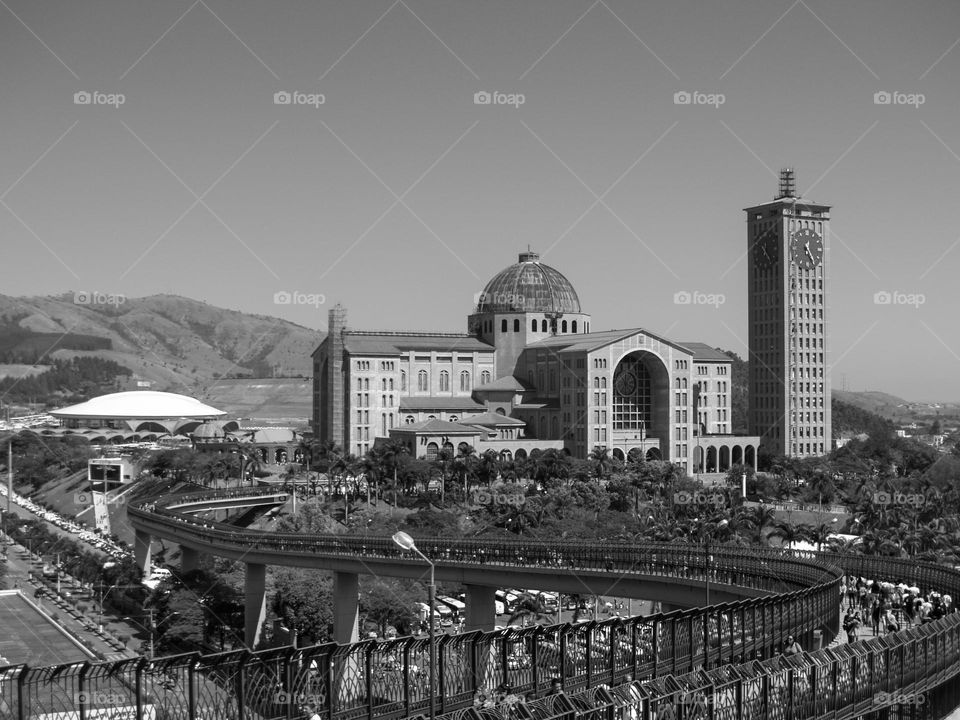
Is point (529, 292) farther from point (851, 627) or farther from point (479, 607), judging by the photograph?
point (851, 627)

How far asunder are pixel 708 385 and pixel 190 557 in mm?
64082

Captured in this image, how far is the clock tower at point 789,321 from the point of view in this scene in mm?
129750

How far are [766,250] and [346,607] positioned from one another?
3219 inches

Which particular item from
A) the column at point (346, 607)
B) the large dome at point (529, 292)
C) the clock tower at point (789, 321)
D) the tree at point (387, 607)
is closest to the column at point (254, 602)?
the tree at point (387, 607)

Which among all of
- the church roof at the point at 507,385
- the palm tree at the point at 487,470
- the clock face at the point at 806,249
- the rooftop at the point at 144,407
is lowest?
the palm tree at the point at 487,470

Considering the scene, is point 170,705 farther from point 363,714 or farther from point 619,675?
point 619,675

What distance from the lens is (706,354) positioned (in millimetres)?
129625

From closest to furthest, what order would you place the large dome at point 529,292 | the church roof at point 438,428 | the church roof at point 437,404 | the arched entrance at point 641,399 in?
the church roof at point 438,428 → the arched entrance at point 641,399 → the church roof at point 437,404 → the large dome at point 529,292

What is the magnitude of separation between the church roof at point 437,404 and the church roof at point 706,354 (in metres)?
23.3

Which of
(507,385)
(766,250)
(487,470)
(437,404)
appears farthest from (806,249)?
(487,470)

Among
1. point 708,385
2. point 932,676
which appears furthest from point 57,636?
point 708,385

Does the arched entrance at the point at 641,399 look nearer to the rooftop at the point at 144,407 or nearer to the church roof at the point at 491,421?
the church roof at the point at 491,421

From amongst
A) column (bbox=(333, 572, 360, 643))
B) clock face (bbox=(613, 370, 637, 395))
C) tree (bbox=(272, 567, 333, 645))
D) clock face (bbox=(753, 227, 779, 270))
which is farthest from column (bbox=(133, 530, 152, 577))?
clock face (bbox=(753, 227, 779, 270))

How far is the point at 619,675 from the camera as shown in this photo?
2955cm
